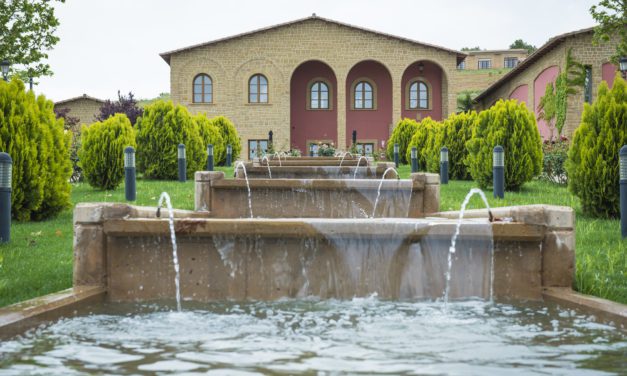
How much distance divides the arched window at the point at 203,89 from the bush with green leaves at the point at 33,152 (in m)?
26.5

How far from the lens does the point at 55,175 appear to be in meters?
8.64

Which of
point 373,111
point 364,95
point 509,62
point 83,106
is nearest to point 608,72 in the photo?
point 373,111

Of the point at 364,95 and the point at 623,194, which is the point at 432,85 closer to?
the point at 364,95

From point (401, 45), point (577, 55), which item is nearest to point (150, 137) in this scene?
point (577, 55)

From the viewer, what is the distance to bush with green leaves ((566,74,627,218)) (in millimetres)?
8016

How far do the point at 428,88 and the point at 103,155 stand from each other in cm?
2720

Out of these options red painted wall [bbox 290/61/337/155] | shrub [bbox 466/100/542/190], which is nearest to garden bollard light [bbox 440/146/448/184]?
shrub [bbox 466/100/542/190]

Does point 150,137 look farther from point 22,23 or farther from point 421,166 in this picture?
point 22,23

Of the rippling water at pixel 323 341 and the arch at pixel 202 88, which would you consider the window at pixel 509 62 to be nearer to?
the arch at pixel 202 88

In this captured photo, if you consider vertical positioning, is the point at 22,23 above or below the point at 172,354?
above

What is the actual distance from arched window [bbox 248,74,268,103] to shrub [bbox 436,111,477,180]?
67.0ft

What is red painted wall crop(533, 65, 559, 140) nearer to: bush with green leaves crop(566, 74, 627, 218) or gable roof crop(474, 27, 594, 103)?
gable roof crop(474, 27, 594, 103)

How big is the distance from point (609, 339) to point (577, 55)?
79.7 feet

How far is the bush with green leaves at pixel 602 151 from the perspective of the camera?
802cm
